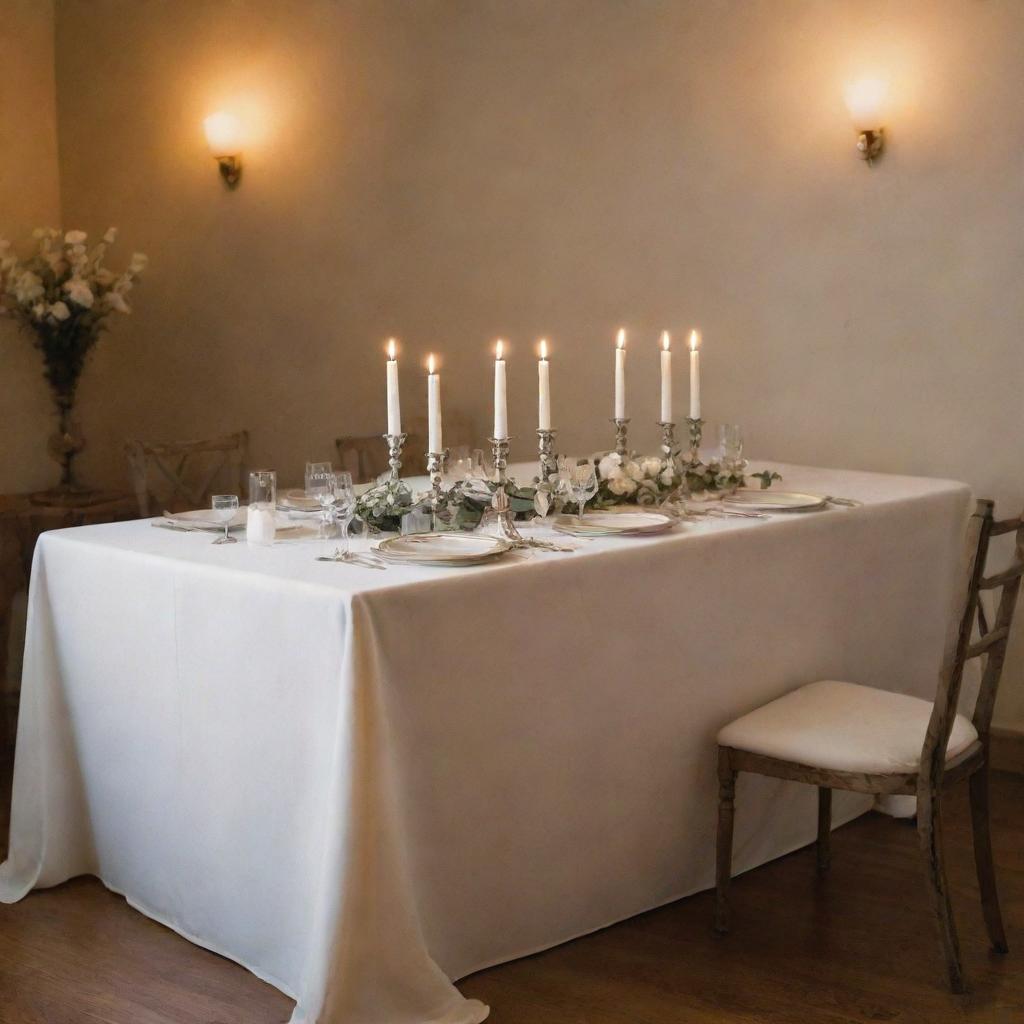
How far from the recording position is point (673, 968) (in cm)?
265

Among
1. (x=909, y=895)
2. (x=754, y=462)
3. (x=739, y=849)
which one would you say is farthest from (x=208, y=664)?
(x=754, y=462)

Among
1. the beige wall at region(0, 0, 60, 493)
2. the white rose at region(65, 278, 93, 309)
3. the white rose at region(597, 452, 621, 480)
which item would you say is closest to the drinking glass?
the white rose at region(597, 452, 621, 480)

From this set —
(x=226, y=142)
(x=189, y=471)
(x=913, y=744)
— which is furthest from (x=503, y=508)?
(x=189, y=471)

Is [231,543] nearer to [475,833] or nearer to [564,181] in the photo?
[475,833]

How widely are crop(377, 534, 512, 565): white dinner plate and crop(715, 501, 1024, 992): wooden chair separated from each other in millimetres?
662

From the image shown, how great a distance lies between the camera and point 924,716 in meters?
2.74

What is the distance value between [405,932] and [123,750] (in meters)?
0.86

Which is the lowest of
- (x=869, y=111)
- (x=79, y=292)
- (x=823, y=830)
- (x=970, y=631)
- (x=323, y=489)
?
(x=823, y=830)

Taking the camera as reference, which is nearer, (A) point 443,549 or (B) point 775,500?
(A) point 443,549

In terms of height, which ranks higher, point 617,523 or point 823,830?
point 617,523

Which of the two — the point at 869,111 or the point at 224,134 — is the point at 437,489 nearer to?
the point at 869,111

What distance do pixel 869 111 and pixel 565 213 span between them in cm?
121

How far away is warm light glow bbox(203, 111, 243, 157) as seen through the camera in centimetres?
557

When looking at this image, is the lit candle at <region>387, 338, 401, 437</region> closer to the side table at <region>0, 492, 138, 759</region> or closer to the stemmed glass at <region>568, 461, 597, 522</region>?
the stemmed glass at <region>568, 461, 597, 522</region>
